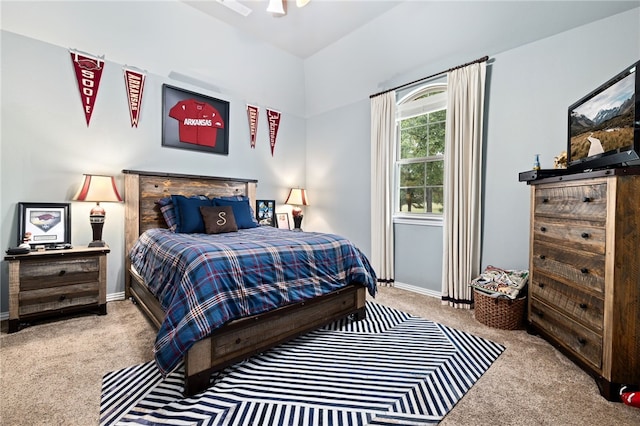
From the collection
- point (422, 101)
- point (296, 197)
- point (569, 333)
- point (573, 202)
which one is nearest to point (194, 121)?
point (296, 197)

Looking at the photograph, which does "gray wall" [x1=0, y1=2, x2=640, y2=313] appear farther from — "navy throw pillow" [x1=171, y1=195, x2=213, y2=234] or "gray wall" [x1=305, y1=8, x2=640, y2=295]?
"navy throw pillow" [x1=171, y1=195, x2=213, y2=234]

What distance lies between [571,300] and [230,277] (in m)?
2.14

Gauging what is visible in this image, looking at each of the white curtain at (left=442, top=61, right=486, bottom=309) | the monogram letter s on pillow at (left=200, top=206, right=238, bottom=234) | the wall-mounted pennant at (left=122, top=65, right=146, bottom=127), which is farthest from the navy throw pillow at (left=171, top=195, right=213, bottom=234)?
the white curtain at (left=442, top=61, right=486, bottom=309)

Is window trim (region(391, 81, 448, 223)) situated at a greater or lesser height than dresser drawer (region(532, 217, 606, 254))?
greater

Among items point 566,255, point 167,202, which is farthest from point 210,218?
point 566,255

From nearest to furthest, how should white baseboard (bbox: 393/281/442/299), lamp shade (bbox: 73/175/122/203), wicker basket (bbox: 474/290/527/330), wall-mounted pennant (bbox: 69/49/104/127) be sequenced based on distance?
1. wicker basket (bbox: 474/290/527/330)
2. lamp shade (bbox: 73/175/122/203)
3. wall-mounted pennant (bbox: 69/49/104/127)
4. white baseboard (bbox: 393/281/442/299)

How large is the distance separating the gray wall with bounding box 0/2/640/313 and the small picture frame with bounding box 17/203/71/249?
10 cm

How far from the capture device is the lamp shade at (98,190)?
2730 millimetres

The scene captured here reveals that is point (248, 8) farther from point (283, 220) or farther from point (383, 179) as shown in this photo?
point (283, 220)

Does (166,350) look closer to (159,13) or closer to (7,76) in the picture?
(7,76)

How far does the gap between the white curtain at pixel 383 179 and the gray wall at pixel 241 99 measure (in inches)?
6.9

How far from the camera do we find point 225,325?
1.65 m

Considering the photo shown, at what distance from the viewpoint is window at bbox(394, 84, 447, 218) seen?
3371 millimetres

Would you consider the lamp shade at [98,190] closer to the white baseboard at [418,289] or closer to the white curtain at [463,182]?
the white baseboard at [418,289]
